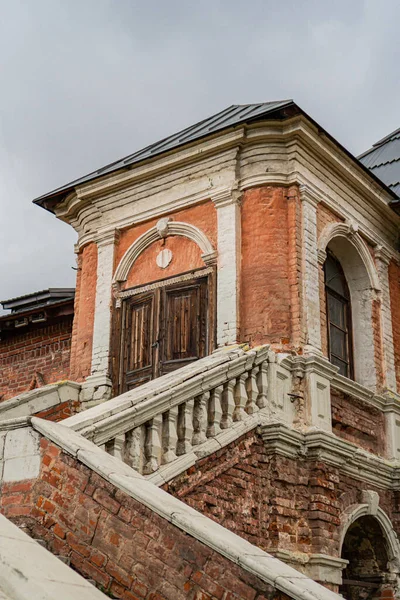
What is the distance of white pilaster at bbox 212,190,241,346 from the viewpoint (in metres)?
9.41

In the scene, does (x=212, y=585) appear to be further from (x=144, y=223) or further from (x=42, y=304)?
(x=42, y=304)

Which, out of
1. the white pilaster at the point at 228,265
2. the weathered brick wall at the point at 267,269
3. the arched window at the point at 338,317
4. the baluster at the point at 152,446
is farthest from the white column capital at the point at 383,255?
the baluster at the point at 152,446

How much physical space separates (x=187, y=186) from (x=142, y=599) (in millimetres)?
7000

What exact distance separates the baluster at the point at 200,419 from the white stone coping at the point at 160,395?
0.11 meters

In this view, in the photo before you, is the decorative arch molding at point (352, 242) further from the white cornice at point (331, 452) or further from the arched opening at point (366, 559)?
the arched opening at point (366, 559)

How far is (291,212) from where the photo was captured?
382 inches

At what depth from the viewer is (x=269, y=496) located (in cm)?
804

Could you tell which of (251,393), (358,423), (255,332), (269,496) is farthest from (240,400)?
(358,423)

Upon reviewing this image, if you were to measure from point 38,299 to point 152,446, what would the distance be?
368 inches

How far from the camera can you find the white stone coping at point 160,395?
5.97 m

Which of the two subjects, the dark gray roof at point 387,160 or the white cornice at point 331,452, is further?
the dark gray roof at point 387,160

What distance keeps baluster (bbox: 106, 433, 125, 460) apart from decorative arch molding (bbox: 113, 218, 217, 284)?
4.26 meters

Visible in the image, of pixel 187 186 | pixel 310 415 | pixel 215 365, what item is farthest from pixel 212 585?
pixel 187 186

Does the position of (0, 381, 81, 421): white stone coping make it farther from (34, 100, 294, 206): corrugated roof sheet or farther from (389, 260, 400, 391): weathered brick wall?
(389, 260, 400, 391): weathered brick wall
